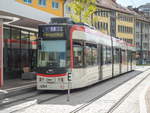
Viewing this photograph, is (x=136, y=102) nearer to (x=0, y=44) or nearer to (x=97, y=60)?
(x=97, y=60)

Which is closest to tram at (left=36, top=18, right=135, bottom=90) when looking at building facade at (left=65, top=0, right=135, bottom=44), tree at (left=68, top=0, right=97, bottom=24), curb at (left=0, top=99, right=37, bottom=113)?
curb at (left=0, top=99, right=37, bottom=113)

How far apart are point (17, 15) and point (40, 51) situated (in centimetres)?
280

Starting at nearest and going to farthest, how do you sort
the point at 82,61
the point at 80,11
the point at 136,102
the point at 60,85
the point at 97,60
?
1. the point at 136,102
2. the point at 60,85
3. the point at 82,61
4. the point at 97,60
5. the point at 80,11

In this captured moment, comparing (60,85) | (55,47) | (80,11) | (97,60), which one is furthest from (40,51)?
(80,11)

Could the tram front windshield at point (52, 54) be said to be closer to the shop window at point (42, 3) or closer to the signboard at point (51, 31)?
the signboard at point (51, 31)

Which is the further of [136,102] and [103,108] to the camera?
[136,102]

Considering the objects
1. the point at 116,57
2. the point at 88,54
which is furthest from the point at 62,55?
the point at 116,57

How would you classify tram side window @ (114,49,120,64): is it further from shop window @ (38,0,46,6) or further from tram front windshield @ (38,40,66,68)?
shop window @ (38,0,46,6)

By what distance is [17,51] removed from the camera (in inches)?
963

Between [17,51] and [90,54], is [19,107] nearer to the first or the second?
[90,54]

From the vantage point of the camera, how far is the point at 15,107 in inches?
483

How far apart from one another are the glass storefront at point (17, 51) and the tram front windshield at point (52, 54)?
6.96 m

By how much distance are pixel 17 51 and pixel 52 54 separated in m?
8.93

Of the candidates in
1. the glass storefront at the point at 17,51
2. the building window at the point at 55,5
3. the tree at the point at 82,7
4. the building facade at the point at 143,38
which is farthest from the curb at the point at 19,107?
the building facade at the point at 143,38
